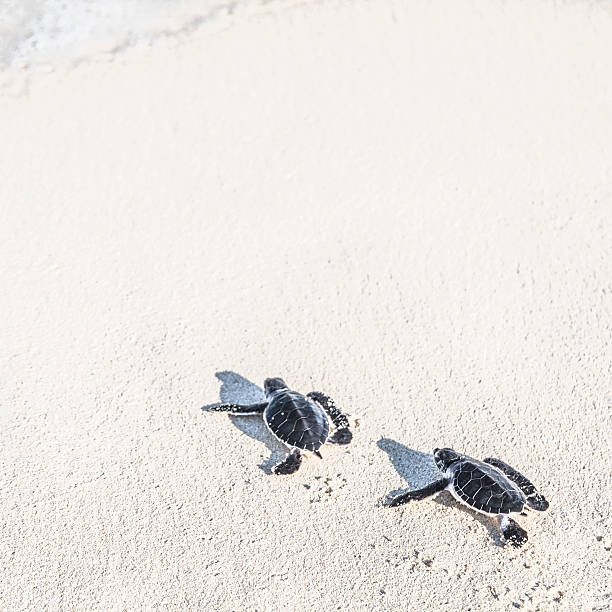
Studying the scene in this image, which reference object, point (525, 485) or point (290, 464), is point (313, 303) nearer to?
point (290, 464)

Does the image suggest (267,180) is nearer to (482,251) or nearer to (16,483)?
(482,251)

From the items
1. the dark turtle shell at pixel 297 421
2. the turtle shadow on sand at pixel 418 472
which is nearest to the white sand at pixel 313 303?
the turtle shadow on sand at pixel 418 472

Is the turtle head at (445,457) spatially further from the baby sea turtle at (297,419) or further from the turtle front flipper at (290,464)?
the turtle front flipper at (290,464)

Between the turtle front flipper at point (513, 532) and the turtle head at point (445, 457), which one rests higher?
the turtle head at point (445, 457)

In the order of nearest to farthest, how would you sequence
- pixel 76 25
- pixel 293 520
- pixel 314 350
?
pixel 293 520, pixel 314 350, pixel 76 25

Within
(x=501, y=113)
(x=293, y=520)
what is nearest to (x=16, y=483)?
(x=293, y=520)

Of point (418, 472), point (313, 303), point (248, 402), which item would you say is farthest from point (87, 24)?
point (418, 472)
